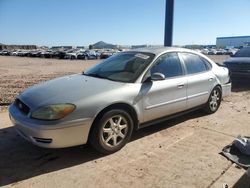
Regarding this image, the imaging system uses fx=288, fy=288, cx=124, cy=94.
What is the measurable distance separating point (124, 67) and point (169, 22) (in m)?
5.57

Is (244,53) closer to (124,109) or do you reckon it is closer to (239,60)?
(239,60)

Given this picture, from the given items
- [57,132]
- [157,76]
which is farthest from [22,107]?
[157,76]

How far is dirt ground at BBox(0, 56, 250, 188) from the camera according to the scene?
3.44m

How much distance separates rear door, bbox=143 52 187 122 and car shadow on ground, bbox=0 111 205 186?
608 mm

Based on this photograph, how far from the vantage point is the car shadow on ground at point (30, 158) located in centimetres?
364

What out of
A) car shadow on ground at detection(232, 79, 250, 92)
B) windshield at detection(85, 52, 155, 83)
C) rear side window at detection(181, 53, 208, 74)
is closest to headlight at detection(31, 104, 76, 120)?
windshield at detection(85, 52, 155, 83)

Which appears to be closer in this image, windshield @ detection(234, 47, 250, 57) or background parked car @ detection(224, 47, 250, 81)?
background parked car @ detection(224, 47, 250, 81)

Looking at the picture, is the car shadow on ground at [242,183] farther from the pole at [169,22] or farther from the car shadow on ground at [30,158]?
the pole at [169,22]

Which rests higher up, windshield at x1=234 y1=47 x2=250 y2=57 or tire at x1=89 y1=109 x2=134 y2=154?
windshield at x1=234 y1=47 x2=250 y2=57

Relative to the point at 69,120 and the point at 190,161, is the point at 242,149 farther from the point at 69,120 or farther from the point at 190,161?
the point at 69,120

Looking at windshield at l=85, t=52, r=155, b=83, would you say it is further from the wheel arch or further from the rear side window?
the rear side window

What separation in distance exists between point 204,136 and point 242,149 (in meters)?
0.87

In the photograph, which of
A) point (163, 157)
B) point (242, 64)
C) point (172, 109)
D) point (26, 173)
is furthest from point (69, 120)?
point (242, 64)

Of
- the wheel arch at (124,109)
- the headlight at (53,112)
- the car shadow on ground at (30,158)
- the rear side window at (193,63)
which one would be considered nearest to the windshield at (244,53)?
the rear side window at (193,63)
